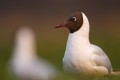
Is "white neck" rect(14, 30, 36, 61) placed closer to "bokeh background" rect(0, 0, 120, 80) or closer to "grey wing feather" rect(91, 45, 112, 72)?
"grey wing feather" rect(91, 45, 112, 72)

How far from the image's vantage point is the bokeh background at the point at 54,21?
13.2 metres

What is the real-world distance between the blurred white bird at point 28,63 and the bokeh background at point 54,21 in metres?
3.26

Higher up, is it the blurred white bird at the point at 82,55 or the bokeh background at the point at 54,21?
the blurred white bird at the point at 82,55

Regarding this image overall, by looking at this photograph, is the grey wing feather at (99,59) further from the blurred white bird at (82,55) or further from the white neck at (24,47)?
the white neck at (24,47)

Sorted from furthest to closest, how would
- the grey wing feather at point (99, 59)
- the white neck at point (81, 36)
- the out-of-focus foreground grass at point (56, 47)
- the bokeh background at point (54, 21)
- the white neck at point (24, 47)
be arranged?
the bokeh background at point (54, 21)
the out-of-focus foreground grass at point (56, 47)
the white neck at point (81, 36)
the grey wing feather at point (99, 59)
the white neck at point (24, 47)

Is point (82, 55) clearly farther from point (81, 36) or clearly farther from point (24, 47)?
point (24, 47)

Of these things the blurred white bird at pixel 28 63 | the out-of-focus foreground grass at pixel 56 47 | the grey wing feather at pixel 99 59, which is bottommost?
the out-of-focus foreground grass at pixel 56 47

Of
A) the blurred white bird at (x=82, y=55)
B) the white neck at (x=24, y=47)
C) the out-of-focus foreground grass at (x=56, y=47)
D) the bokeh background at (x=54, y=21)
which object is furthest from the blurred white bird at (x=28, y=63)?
the bokeh background at (x=54, y=21)

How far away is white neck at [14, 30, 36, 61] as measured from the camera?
27.8 feet

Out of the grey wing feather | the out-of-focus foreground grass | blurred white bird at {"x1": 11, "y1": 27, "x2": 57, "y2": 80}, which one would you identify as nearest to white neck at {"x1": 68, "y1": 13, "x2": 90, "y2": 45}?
the grey wing feather

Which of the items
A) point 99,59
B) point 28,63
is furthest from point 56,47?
point 28,63

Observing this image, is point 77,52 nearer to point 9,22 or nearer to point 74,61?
point 74,61

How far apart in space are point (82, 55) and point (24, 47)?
2.15ft

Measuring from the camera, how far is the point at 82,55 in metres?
8.89
